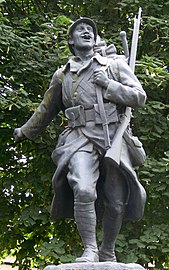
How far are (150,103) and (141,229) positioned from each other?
1.77m

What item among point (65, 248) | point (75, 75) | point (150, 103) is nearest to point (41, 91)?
point (150, 103)

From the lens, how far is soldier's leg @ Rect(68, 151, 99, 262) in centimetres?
570

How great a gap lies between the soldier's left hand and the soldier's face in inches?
14.0

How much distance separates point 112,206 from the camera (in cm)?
597

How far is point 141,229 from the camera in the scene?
33.0 feet

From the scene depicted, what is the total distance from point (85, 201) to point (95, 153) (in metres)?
0.44

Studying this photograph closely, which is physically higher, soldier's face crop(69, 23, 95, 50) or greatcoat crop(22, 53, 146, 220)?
soldier's face crop(69, 23, 95, 50)

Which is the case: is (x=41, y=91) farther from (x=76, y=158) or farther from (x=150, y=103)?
(x=76, y=158)

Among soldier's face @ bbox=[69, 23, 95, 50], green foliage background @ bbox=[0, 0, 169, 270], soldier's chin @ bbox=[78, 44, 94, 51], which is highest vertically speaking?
soldier's face @ bbox=[69, 23, 95, 50]

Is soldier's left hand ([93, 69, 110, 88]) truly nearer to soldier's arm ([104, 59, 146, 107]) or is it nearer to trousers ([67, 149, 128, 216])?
soldier's arm ([104, 59, 146, 107])

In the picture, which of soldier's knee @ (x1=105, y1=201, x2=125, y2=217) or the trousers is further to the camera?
soldier's knee @ (x1=105, y1=201, x2=125, y2=217)

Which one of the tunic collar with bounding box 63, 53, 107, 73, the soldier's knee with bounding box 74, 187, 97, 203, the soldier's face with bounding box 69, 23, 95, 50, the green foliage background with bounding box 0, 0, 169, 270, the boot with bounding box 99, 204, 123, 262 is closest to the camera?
the soldier's knee with bounding box 74, 187, 97, 203

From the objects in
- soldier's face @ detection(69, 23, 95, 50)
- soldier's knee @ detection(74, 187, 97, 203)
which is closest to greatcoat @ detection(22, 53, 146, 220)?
soldier's face @ detection(69, 23, 95, 50)

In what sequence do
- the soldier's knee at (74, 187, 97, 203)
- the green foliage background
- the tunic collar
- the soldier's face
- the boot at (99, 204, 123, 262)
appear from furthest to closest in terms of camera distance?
the green foliage background < the soldier's face < the tunic collar < the boot at (99, 204, 123, 262) < the soldier's knee at (74, 187, 97, 203)
